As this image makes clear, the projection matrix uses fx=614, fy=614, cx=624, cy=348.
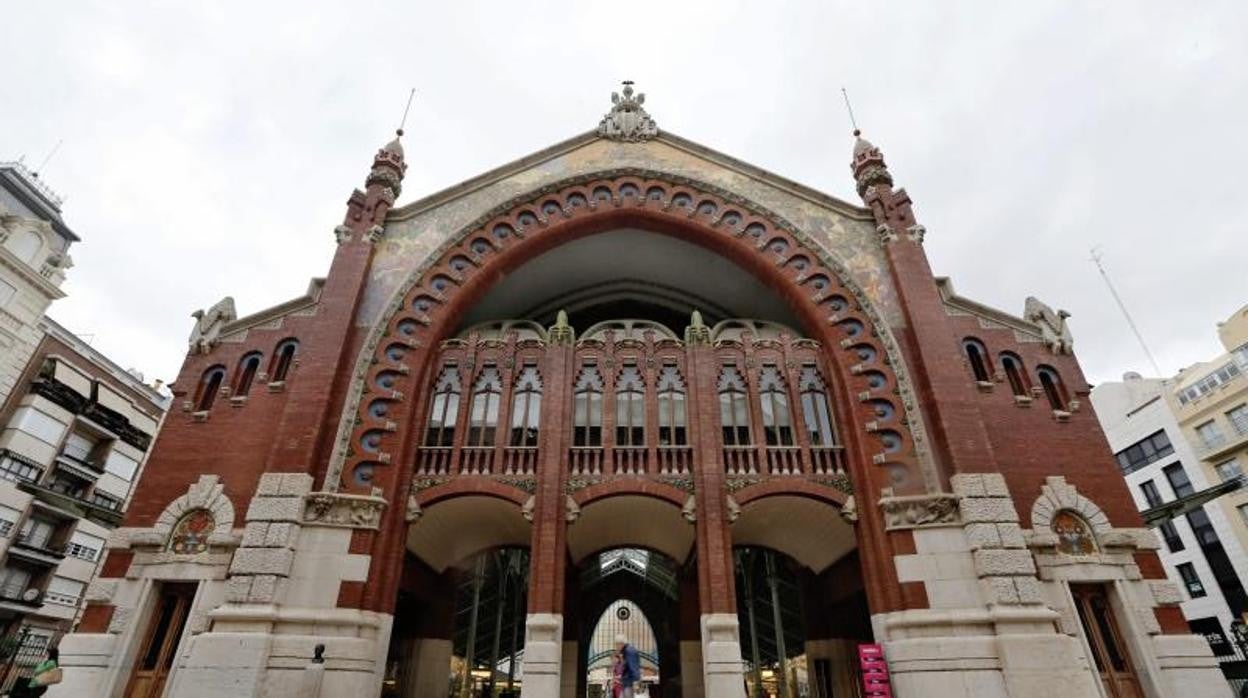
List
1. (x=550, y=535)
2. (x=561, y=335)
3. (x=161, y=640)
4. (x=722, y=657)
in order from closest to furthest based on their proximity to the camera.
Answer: (x=722, y=657), (x=161, y=640), (x=550, y=535), (x=561, y=335)

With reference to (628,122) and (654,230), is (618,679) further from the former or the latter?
(628,122)

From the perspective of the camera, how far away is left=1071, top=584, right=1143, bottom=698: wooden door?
50.6ft

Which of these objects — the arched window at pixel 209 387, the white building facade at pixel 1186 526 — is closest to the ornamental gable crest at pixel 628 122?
the arched window at pixel 209 387

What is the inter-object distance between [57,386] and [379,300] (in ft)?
77.3

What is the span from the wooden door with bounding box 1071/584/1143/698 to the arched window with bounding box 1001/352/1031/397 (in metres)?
5.79

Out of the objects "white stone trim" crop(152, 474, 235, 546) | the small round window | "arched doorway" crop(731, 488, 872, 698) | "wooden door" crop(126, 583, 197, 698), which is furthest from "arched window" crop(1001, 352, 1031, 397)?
"wooden door" crop(126, 583, 197, 698)

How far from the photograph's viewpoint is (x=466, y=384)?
20281mm

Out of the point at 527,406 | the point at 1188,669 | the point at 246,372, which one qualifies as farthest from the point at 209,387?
the point at 1188,669

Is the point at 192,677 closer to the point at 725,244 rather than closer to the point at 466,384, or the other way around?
the point at 466,384

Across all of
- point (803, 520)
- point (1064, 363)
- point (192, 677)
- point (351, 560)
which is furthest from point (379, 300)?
point (1064, 363)

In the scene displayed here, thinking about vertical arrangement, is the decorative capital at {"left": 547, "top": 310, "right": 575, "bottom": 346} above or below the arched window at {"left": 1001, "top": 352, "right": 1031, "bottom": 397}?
above

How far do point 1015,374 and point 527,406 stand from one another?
51.7ft

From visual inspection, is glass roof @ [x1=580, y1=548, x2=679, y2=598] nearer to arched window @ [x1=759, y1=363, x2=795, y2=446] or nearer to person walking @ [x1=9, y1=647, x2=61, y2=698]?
arched window @ [x1=759, y1=363, x2=795, y2=446]

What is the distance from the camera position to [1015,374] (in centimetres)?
1978
